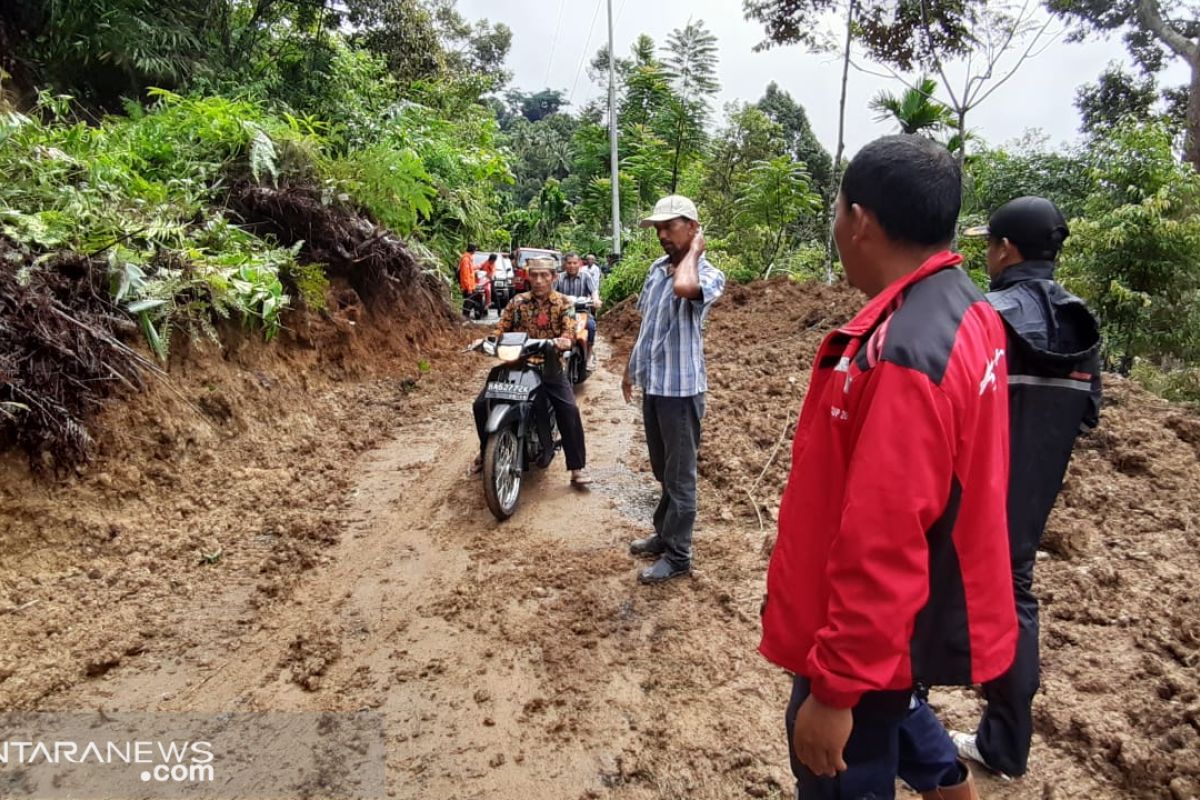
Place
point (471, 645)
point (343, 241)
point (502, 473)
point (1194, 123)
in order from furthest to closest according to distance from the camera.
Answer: point (1194, 123), point (343, 241), point (502, 473), point (471, 645)

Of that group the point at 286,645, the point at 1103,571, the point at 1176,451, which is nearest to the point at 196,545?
the point at 286,645

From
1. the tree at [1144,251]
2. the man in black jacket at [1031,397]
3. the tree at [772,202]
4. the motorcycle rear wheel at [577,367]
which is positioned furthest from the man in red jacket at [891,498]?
the tree at [772,202]

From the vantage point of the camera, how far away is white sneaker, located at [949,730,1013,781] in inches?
88.1

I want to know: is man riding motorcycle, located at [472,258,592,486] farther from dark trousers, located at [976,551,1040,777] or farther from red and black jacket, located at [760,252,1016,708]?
red and black jacket, located at [760,252,1016,708]

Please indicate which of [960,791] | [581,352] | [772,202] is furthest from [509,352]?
[772,202]

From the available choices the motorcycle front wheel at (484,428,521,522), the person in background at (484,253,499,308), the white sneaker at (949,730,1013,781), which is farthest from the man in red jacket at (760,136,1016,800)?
the person in background at (484,253,499,308)

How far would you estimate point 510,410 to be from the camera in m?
4.57

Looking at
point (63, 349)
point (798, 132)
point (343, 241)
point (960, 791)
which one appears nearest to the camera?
point (960, 791)

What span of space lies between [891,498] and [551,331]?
411 cm

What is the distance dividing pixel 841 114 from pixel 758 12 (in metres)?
2.83

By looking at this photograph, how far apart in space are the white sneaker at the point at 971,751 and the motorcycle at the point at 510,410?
286 centimetres

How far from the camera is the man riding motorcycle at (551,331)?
16.3ft

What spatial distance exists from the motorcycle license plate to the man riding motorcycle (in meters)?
0.38

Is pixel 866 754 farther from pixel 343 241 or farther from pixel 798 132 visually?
pixel 798 132
